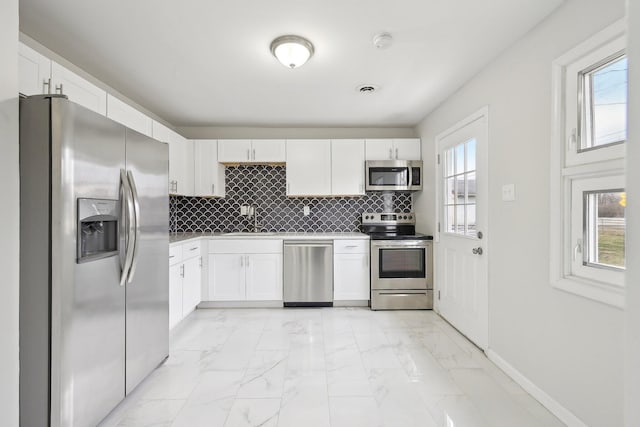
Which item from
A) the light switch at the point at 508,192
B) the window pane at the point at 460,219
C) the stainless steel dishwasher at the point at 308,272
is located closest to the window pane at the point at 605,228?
the light switch at the point at 508,192

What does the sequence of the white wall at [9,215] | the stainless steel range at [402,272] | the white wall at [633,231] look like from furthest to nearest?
the stainless steel range at [402,272], the white wall at [9,215], the white wall at [633,231]

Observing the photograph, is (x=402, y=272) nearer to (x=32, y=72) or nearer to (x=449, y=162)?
(x=449, y=162)

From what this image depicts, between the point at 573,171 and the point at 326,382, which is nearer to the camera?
the point at 573,171

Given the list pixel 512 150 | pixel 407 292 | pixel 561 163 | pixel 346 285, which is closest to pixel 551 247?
pixel 561 163

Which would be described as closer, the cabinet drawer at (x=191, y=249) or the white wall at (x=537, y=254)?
the white wall at (x=537, y=254)

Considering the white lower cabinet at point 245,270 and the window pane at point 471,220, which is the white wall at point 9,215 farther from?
the window pane at point 471,220

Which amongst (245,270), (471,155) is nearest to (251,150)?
(245,270)

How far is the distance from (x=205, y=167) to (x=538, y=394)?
3.84 metres

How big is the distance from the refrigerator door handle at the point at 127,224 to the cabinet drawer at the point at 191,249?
4.44 ft

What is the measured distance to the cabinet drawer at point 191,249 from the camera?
3082 millimetres

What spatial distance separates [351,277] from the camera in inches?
143

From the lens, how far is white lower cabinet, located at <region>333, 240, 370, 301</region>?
3625 mm

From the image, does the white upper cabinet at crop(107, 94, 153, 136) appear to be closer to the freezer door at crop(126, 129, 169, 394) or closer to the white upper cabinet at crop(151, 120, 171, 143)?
the white upper cabinet at crop(151, 120, 171, 143)

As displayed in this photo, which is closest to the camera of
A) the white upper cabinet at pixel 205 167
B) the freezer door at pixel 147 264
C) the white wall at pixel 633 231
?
the white wall at pixel 633 231
